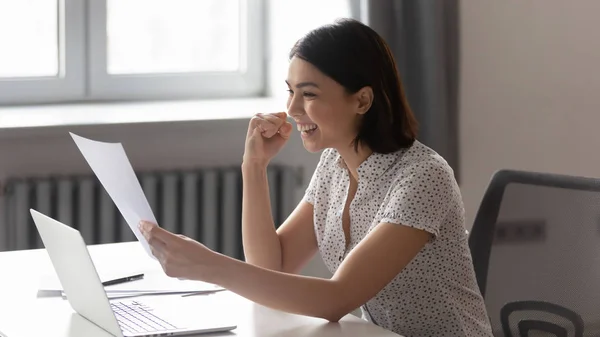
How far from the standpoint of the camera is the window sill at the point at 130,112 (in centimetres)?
285

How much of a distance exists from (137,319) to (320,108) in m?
0.50

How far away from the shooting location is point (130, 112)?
3057mm

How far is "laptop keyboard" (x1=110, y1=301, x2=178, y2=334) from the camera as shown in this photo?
1537mm

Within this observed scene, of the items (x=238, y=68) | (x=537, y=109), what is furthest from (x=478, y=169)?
(x=238, y=68)

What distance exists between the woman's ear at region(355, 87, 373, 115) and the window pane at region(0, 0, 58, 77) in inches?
64.4

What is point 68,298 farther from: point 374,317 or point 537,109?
point 537,109

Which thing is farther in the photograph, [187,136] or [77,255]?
[187,136]

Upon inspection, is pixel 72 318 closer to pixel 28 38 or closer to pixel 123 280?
pixel 123 280

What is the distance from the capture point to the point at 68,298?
1.65m

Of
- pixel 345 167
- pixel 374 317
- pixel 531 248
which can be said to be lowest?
pixel 374 317

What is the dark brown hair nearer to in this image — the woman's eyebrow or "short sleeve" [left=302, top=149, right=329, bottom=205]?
the woman's eyebrow

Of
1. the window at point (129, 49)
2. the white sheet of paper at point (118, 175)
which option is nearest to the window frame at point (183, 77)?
the window at point (129, 49)

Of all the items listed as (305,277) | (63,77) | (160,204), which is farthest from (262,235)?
(63,77)

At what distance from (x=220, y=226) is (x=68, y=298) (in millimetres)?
1448
